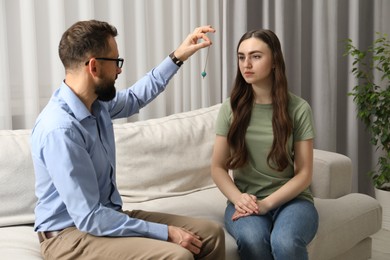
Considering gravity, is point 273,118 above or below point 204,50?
below

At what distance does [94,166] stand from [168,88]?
1378 millimetres

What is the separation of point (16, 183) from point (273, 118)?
1.00 metres

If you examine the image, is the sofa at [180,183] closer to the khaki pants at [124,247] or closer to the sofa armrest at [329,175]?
the sofa armrest at [329,175]

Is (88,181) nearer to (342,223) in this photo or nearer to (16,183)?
(16,183)

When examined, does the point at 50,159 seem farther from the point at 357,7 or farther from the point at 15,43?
the point at 357,7

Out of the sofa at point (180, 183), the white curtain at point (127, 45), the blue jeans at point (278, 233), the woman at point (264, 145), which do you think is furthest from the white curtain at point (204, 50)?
the blue jeans at point (278, 233)

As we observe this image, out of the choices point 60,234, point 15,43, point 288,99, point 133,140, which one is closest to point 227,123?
point 288,99

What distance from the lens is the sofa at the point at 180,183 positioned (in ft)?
7.48

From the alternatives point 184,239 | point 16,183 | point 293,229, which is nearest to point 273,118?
point 293,229

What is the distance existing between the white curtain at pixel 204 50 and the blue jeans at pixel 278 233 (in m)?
1.09

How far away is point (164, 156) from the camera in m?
2.67

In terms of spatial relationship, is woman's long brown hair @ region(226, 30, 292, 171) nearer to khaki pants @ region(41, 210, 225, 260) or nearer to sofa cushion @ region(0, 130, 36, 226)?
khaki pants @ region(41, 210, 225, 260)

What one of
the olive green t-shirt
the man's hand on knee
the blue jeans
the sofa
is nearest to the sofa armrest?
the sofa

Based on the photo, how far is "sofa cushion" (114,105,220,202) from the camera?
8.47 ft
